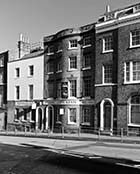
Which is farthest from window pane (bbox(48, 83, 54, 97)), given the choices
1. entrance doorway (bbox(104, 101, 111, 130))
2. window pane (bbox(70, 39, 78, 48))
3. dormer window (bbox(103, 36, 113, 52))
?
dormer window (bbox(103, 36, 113, 52))

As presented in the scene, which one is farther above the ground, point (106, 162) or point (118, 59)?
point (118, 59)

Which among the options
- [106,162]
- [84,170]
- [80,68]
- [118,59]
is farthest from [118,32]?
[84,170]

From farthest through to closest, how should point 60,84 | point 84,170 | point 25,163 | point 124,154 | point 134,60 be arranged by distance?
point 60,84, point 134,60, point 124,154, point 25,163, point 84,170

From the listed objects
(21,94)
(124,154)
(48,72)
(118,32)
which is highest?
(118,32)

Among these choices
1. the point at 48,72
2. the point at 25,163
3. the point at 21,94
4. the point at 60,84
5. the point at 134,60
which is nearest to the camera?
the point at 25,163

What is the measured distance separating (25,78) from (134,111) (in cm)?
1900

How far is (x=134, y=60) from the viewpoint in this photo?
2355 centimetres

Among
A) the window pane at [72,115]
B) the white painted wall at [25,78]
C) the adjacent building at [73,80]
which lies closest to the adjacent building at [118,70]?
the adjacent building at [73,80]

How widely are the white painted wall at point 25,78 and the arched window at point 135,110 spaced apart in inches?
574

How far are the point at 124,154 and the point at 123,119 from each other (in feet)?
32.9

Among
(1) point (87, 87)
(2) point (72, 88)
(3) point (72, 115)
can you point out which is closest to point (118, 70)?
(1) point (87, 87)

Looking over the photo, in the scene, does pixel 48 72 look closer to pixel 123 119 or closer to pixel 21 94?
pixel 21 94

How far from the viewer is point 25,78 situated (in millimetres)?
36688

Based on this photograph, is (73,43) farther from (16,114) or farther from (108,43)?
(16,114)
